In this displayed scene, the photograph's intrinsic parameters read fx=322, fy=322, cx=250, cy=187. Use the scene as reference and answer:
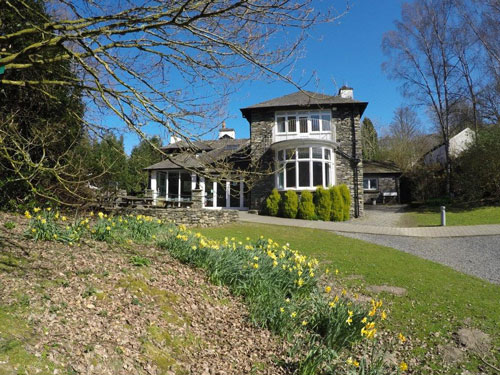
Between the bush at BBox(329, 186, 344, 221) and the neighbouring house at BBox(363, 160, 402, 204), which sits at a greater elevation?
the neighbouring house at BBox(363, 160, 402, 204)

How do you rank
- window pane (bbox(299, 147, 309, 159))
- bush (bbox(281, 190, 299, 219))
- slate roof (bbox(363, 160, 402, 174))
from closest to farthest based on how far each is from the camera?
bush (bbox(281, 190, 299, 219))
window pane (bbox(299, 147, 309, 159))
slate roof (bbox(363, 160, 402, 174))

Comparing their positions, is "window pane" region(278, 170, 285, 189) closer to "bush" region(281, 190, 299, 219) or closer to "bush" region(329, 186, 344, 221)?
"bush" region(281, 190, 299, 219)

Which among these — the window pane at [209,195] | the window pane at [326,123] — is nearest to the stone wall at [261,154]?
the window pane at [326,123]

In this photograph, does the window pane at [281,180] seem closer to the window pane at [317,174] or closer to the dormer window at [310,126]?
the window pane at [317,174]

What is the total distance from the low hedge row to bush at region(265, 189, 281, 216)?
344 mm

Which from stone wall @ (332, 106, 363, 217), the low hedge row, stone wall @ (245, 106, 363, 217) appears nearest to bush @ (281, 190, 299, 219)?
the low hedge row

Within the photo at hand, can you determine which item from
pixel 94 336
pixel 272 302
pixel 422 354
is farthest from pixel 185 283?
pixel 422 354

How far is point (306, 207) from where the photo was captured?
1744cm

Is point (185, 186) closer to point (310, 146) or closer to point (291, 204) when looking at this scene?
point (291, 204)

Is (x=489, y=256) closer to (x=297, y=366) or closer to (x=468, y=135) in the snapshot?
(x=297, y=366)

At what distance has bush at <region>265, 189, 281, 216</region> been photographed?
18.3 metres

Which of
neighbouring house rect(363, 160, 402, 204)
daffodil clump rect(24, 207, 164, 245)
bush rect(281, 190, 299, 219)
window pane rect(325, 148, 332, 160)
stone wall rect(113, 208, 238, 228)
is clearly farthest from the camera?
neighbouring house rect(363, 160, 402, 204)

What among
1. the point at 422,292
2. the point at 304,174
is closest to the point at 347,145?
the point at 304,174

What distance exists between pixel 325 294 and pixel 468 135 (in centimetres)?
3175
